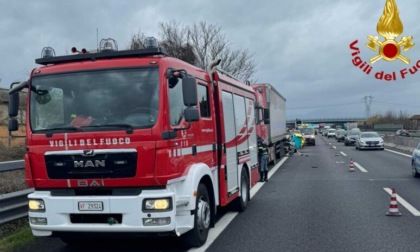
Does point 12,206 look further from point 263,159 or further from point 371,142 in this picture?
point 371,142

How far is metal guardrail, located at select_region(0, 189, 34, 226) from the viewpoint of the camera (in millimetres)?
7684

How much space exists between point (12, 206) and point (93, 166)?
7.76ft

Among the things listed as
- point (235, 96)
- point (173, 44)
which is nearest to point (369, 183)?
point (235, 96)

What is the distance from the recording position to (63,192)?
22.1 ft

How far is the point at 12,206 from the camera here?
7.95 metres

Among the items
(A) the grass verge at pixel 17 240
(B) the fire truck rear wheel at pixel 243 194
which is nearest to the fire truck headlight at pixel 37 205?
(A) the grass verge at pixel 17 240

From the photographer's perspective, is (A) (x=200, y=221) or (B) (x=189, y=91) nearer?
(B) (x=189, y=91)

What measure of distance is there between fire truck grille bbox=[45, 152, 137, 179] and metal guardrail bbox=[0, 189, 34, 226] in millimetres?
1606

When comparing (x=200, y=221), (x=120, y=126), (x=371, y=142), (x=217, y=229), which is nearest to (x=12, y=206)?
(x=120, y=126)

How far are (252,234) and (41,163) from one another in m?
3.63

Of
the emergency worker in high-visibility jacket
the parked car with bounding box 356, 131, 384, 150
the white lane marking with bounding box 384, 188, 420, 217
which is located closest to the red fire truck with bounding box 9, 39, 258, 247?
the white lane marking with bounding box 384, 188, 420, 217

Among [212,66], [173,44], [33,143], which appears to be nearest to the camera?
[33,143]

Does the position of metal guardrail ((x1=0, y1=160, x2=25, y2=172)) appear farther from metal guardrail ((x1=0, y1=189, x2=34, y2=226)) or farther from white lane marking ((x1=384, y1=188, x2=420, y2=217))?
white lane marking ((x1=384, y1=188, x2=420, y2=217))

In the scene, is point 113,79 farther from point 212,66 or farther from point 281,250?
point 281,250
